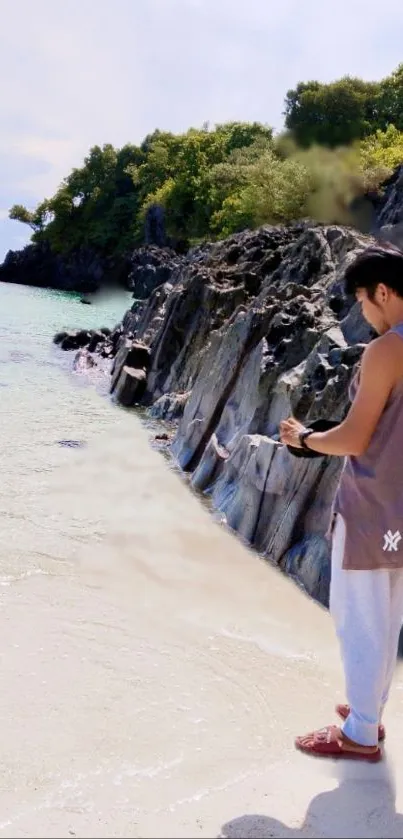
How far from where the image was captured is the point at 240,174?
53.2 meters

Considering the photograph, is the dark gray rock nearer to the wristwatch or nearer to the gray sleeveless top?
the wristwatch

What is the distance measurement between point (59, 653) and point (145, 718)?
41.5 inches

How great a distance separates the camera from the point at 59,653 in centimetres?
480

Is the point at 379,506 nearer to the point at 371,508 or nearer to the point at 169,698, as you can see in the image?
the point at 371,508

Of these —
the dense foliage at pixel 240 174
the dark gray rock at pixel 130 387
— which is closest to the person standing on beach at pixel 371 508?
the dark gray rock at pixel 130 387

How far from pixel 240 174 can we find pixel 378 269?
53155mm

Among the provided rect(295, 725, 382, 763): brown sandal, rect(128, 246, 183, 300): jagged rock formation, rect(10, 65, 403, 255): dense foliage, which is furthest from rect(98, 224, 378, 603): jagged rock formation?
rect(128, 246, 183, 300): jagged rock formation

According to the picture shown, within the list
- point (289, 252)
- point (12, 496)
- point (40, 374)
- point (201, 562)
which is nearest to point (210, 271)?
point (289, 252)

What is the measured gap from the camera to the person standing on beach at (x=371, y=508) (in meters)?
2.85

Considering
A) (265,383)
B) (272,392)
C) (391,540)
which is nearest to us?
(391,540)

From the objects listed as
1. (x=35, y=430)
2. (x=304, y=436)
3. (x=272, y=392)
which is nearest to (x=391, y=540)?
(x=304, y=436)

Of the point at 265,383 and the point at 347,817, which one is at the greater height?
the point at 265,383

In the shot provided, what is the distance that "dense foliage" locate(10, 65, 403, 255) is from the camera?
1291 inches

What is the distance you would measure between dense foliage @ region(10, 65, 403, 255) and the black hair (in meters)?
27.7
